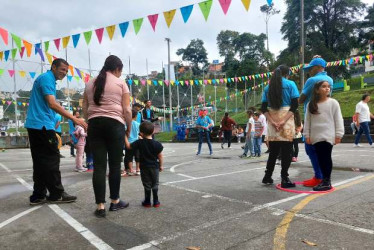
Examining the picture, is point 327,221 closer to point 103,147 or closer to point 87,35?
point 103,147

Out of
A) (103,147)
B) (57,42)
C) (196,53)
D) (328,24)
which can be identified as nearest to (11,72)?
(57,42)

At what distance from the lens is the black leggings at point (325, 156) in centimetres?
446

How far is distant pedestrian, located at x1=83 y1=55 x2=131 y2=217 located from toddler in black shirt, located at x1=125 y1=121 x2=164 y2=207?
34 centimetres

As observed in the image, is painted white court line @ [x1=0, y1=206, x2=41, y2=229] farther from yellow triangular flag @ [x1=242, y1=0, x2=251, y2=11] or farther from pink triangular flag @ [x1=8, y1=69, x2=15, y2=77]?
pink triangular flag @ [x1=8, y1=69, x2=15, y2=77]

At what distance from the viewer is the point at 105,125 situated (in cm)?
369

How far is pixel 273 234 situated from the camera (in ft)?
9.47

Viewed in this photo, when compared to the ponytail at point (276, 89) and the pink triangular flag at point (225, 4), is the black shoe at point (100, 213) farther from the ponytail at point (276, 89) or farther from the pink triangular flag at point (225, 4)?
the pink triangular flag at point (225, 4)

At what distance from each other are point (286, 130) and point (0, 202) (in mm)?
4380

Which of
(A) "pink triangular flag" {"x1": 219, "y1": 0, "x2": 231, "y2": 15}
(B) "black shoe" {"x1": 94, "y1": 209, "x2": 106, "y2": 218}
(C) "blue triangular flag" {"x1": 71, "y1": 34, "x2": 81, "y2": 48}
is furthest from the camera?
(C) "blue triangular flag" {"x1": 71, "y1": 34, "x2": 81, "y2": 48}

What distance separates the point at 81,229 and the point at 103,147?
979 millimetres

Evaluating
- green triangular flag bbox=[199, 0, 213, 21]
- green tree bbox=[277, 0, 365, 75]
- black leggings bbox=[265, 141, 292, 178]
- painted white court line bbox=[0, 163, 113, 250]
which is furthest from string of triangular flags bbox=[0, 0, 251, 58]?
green tree bbox=[277, 0, 365, 75]

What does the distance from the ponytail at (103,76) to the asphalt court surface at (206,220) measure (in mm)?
1417

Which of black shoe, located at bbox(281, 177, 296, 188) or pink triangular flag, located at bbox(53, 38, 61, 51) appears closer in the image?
black shoe, located at bbox(281, 177, 296, 188)

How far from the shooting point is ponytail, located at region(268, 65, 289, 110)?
4.82 meters
